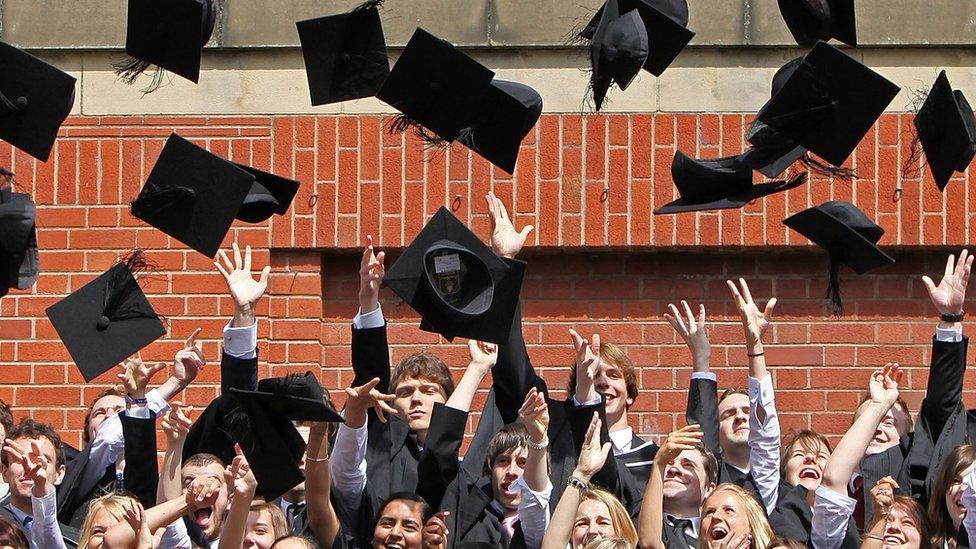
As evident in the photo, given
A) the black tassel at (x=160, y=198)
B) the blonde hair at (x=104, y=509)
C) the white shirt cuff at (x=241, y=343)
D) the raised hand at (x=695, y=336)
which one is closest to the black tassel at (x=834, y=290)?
the raised hand at (x=695, y=336)

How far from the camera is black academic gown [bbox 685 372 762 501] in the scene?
277 inches

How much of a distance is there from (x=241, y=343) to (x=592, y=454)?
1.35 metres

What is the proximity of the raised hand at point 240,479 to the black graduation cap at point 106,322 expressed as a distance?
94 centimetres

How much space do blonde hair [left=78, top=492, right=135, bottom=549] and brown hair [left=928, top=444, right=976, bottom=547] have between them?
8.77 ft

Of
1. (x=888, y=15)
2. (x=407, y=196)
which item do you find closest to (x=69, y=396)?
(x=407, y=196)

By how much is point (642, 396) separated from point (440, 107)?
190 centimetres

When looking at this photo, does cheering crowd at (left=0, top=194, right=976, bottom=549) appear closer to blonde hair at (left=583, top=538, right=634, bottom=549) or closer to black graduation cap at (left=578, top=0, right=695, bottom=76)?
blonde hair at (left=583, top=538, right=634, bottom=549)

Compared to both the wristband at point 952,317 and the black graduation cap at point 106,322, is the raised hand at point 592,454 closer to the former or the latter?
the wristband at point 952,317

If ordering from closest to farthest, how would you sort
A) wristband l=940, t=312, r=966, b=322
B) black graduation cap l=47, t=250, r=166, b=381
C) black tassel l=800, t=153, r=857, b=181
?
black tassel l=800, t=153, r=857, b=181 < black graduation cap l=47, t=250, r=166, b=381 < wristband l=940, t=312, r=966, b=322

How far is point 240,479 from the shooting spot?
6.23 meters

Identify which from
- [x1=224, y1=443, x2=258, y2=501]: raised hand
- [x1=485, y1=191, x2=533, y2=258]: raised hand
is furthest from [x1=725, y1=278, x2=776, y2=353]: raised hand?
[x1=224, y1=443, x2=258, y2=501]: raised hand

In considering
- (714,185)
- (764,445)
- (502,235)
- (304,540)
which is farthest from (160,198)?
(764,445)

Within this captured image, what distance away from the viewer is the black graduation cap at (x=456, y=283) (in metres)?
6.70

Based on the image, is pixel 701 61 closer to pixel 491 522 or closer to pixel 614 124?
pixel 614 124
